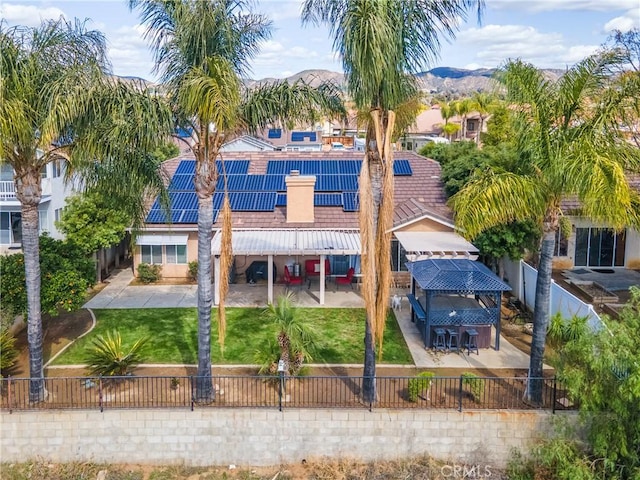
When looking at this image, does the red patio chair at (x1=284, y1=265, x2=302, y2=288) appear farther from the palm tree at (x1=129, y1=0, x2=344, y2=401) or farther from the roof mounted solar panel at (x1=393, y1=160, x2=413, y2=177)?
the palm tree at (x1=129, y1=0, x2=344, y2=401)

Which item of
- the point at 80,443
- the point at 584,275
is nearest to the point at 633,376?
the point at 80,443

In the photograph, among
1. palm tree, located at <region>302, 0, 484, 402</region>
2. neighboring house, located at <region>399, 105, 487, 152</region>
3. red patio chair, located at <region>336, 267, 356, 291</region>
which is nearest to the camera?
palm tree, located at <region>302, 0, 484, 402</region>

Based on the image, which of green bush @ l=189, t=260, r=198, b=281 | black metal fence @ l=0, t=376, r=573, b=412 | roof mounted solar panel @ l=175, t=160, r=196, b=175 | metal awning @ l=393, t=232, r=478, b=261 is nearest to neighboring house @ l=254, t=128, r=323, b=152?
roof mounted solar panel @ l=175, t=160, r=196, b=175

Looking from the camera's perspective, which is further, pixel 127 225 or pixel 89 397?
pixel 127 225

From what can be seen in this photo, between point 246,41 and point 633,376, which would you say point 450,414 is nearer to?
point 633,376

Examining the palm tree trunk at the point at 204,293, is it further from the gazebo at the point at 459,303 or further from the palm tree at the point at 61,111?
the gazebo at the point at 459,303

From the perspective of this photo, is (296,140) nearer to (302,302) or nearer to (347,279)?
(347,279)

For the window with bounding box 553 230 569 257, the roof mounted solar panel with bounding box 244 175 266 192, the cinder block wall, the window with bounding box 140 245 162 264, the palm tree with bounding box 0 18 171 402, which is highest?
the palm tree with bounding box 0 18 171 402
